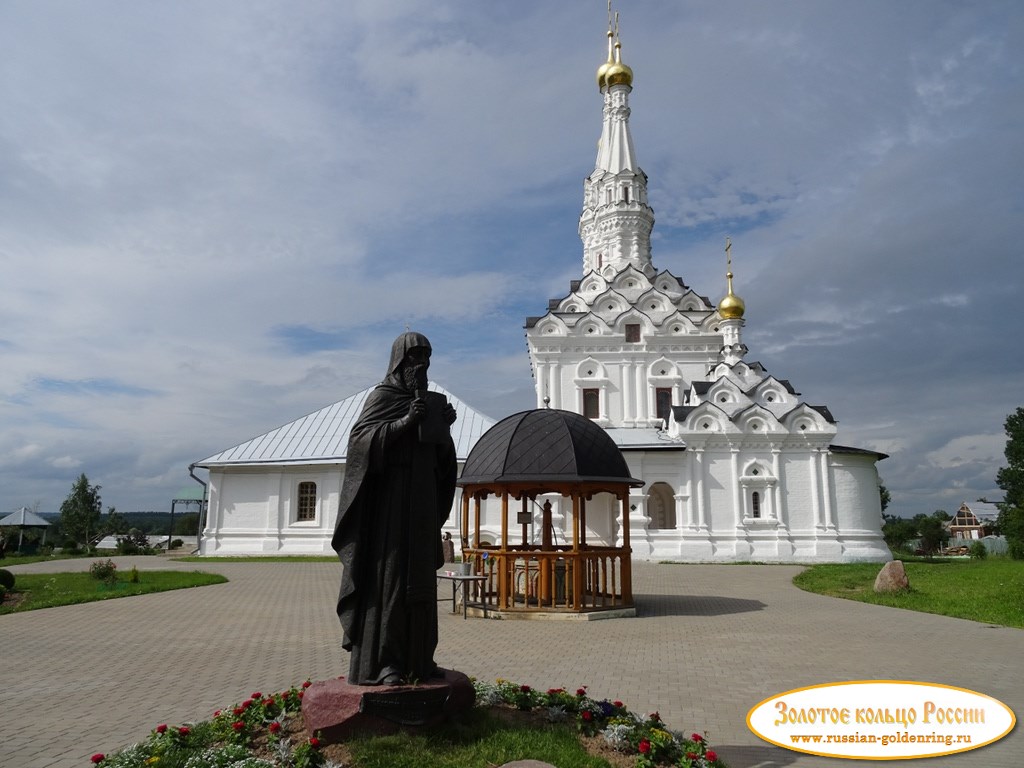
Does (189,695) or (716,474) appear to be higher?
(716,474)

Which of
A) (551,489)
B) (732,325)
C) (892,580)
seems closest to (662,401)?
(732,325)

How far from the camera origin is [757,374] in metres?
32.2

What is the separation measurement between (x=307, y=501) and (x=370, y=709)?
26.2m

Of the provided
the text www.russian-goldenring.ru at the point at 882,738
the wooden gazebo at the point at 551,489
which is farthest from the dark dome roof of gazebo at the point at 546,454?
the text www.russian-goldenring.ru at the point at 882,738

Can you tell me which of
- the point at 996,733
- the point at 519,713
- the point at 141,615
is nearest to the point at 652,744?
the point at 519,713

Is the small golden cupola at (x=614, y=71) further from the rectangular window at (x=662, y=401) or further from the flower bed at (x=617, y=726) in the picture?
the flower bed at (x=617, y=726)

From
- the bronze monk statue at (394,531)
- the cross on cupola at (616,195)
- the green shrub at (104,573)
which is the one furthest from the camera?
the cross on cupola at (616,195)

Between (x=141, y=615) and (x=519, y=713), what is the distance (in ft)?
33.9

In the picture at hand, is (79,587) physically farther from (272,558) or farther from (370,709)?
(370,709)

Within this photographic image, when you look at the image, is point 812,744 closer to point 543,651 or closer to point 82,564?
point 543,651

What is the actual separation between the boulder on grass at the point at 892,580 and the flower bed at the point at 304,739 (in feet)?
45.3

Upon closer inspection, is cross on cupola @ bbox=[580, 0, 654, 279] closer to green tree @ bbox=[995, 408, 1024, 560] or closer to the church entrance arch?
the church entrance arch

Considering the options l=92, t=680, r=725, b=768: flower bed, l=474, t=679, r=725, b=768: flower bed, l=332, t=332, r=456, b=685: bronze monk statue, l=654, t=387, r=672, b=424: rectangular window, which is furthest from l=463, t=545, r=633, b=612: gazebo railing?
l=654, t=387, r=672, b=424: rectangular window

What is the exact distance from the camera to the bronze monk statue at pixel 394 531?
16.8 feet
